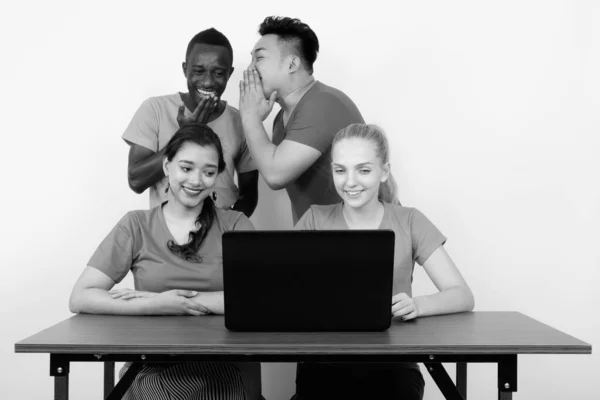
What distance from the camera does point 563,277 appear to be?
11.0ft

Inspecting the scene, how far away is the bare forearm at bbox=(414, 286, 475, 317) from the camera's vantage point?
76.5 inches

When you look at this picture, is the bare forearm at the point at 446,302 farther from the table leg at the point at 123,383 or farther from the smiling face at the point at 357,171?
the table leg at the point at 123,383

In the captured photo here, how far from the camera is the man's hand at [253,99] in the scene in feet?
8.35

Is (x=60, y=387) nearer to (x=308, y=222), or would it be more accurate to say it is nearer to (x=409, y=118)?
(x=308, y=222)

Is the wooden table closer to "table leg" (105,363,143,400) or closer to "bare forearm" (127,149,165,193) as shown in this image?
"table leg" (105,363,143,400)

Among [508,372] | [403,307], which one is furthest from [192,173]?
[508,372]

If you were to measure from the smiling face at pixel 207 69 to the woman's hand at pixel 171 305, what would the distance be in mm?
884

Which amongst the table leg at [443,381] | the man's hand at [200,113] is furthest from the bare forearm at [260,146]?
the table leg at [443,381]

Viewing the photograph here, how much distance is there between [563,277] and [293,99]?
5.10ft

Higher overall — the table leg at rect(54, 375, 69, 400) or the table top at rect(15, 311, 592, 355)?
the table top at rect(15, 311, 592, 355)

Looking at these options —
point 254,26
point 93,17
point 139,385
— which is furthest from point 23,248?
point 139,385

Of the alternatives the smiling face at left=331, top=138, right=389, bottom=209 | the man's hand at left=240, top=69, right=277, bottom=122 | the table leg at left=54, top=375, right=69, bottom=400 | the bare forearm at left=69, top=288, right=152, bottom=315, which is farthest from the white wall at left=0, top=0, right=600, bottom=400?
the table leg at left=54, top=375, right=69, bottom=400

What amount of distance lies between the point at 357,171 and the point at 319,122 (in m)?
0.41

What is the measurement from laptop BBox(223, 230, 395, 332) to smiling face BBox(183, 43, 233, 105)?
1137 millimetres
